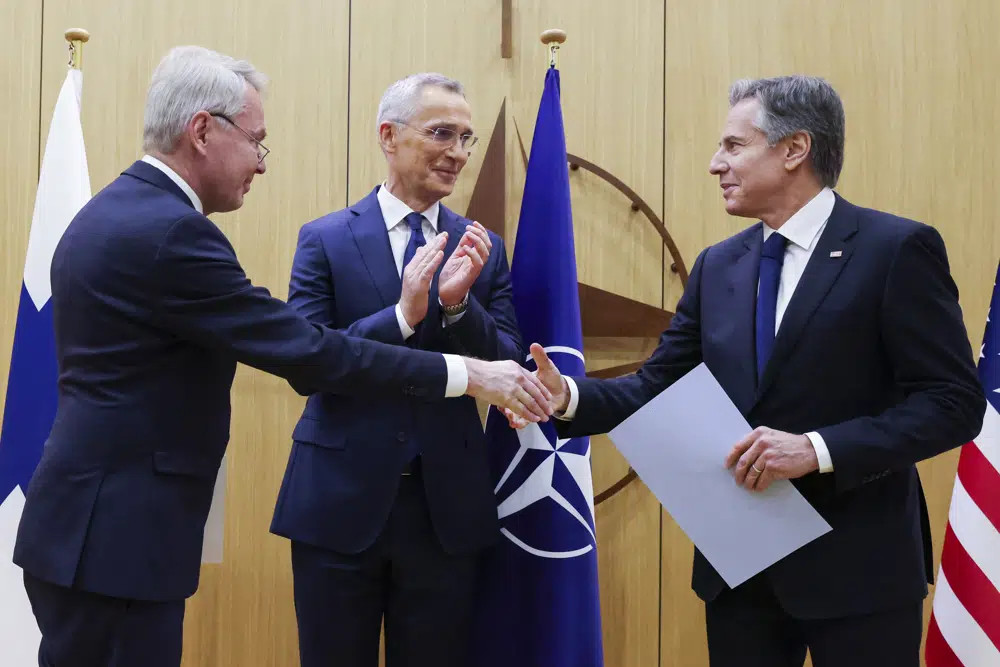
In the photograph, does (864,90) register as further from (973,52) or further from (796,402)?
(796,402)

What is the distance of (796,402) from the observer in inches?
65.7

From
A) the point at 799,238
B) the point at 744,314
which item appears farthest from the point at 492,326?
the point at 799,238

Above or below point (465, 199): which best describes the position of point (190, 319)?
below

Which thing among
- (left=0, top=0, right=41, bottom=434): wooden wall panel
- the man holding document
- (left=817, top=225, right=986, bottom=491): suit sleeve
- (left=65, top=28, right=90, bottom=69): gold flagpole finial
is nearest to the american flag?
the man holding document

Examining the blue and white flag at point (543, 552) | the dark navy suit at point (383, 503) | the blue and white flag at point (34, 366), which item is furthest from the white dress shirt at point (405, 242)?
the blue and white flag at point (34, 366)

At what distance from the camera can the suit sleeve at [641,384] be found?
1997 millimetres

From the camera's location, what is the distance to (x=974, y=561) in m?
2.42

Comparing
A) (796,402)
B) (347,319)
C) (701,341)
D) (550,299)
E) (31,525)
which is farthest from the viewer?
(550,299)

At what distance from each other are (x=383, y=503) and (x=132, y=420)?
0.63 m

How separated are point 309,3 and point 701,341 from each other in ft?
6.16

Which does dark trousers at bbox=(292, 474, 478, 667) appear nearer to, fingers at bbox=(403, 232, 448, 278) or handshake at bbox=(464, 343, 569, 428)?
handshake at bbox=(464, 343, 569, 428)

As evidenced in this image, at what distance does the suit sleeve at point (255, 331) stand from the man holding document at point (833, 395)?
626mm

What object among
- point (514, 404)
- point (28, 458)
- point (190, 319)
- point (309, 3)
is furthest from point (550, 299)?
point (28, 458)

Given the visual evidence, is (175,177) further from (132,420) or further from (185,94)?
(132,420)
